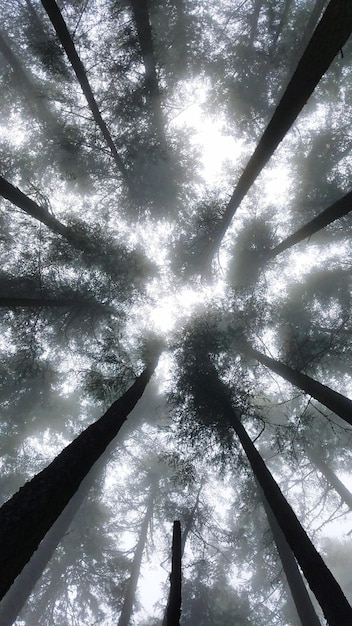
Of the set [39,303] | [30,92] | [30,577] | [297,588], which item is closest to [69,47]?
[39,303]

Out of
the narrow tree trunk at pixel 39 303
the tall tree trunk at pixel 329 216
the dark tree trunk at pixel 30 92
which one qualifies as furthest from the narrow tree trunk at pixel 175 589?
the dark tree trunk at pixel 30 92

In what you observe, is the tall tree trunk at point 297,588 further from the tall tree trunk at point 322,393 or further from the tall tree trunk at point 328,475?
the tall tree trunk at point 328,475

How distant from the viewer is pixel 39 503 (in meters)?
4.24

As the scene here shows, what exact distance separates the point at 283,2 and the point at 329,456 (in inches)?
947

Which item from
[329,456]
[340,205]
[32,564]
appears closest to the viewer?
[340,205]

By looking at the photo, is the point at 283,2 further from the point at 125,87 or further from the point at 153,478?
the point at 153,478

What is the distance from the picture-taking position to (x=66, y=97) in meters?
14.6

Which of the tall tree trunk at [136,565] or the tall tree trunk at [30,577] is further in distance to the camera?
the tall tree trunk at [136,565]

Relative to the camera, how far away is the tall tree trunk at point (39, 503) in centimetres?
361

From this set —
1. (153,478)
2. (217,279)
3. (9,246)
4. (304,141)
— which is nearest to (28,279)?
(9,246)

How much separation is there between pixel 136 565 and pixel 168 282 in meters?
16.4

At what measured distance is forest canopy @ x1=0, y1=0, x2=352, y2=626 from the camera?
36.6ft

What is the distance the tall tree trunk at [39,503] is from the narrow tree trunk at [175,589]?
1608mm

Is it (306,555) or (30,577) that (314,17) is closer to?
(306,555)
